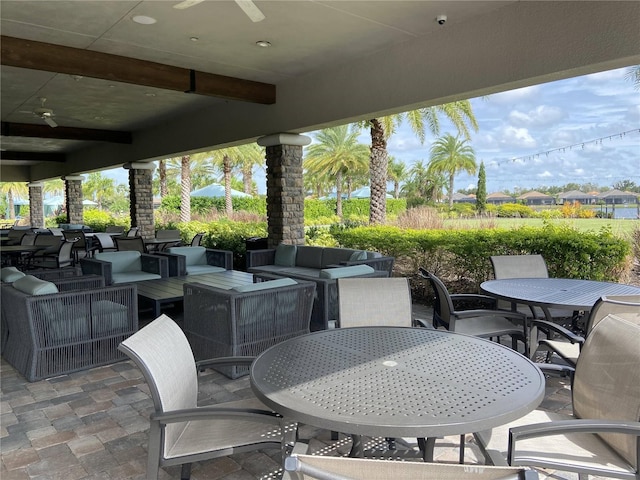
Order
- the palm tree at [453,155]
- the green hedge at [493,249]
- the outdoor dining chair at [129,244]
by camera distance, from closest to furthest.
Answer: the green hedge at [493,249] → the outdoor dining chair at [129,244] → the palm tree at [453,155]

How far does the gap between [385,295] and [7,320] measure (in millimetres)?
3566

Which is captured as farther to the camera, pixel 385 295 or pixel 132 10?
pixel 132 10

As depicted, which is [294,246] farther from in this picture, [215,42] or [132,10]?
[132,10]

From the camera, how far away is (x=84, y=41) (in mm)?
5461

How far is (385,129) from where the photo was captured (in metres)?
10.6

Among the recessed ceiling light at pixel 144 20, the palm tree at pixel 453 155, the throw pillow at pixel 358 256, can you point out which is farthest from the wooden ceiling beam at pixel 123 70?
the palm tree at pixel 453 155

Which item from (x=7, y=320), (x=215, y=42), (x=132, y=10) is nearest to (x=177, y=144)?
(x=215, y=42)

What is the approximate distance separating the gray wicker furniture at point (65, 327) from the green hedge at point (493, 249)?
3992 millimetres

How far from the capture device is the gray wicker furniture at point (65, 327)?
12.2 feet

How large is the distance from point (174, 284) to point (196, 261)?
1.63 metres

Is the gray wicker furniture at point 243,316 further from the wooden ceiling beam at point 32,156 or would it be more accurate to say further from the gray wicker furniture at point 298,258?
the wooden ceiling beam at point 32,156

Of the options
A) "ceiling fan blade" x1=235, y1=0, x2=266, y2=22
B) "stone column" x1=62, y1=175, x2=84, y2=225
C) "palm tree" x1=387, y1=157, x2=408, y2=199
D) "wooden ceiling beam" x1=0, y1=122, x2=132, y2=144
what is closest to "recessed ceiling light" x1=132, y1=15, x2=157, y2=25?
"ceiling fan blade" x1=235, y1=0, x2=266, y2=22

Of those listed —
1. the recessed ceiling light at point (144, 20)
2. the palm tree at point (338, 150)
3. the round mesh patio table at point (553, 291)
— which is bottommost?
the round mesh patio table at point (553, 291)

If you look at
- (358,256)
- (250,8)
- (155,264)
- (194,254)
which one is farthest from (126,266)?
(250,8)
